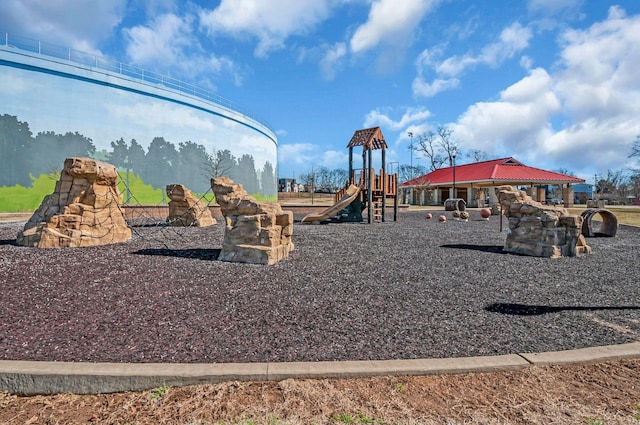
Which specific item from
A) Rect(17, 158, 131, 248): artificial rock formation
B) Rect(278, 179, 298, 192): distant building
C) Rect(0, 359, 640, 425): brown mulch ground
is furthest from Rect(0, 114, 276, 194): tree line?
Rect(278, 179, 298, 192): distant building

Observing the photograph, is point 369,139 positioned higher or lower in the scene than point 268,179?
higher

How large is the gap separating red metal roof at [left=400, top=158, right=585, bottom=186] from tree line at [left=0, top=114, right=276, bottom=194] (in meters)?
21.7

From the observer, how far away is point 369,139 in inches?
661

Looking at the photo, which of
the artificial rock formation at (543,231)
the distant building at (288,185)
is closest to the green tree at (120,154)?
the artificial rock formation at (543,231)

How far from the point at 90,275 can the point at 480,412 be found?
558cm

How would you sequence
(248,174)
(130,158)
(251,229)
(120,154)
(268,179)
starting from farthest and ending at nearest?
(268,179) → (248,174) → (130,158) → (120,154) → (251,229)

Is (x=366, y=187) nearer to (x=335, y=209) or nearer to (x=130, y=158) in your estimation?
(x=335, y=209)

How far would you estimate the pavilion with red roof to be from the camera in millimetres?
34531

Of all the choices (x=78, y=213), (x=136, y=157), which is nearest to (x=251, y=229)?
(x=78, y=213)

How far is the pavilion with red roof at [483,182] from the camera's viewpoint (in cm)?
3453

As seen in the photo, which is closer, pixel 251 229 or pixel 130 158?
pixel 251 229

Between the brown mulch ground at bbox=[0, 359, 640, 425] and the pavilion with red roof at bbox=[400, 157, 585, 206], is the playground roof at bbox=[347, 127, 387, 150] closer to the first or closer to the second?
the brown mulch ground at bbox=[0, 359, 640, 425]

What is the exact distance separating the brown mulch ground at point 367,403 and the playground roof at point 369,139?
14985mm

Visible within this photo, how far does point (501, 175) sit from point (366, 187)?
24213mm
